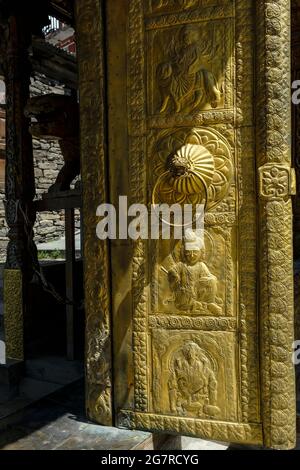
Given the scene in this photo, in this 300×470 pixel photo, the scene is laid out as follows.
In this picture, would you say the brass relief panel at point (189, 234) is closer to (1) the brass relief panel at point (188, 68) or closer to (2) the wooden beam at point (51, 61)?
(1) the brass relief panel at point (188, 68)

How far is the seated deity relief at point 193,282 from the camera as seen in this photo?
2564mm

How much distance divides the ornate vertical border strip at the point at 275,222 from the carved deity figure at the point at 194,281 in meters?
0.28

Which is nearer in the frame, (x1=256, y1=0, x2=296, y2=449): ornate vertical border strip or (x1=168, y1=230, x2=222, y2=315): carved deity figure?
(x1=256, y1=0, x2=296, y2=449): ornate vertical border strip

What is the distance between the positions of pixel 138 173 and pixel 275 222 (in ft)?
2.76

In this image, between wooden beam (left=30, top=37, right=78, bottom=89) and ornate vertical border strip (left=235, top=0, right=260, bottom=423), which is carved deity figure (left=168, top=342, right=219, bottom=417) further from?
wooden beam (left=30, top=37, right=78, bottom=89)

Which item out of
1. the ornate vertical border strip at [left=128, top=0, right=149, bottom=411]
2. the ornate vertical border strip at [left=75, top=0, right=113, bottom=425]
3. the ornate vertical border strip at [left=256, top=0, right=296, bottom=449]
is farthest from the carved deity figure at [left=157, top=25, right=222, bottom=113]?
the ornate vertical border strip at [left=75, top=0, right=113, bottom=425]

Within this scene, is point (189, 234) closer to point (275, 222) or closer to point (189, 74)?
point (275, 222)

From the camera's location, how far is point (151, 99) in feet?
8.64

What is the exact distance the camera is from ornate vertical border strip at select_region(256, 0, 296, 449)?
2.41 metres

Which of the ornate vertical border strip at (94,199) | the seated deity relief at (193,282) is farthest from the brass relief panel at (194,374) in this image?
the ornate vertical border strip at (94,199)

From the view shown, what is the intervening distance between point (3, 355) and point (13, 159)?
1709mm

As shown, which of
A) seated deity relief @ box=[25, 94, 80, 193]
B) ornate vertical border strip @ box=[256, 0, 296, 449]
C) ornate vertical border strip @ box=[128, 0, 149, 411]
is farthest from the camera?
seated deity relief @ box=[25, 94, 80, 193]

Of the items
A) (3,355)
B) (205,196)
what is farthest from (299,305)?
(3,355)

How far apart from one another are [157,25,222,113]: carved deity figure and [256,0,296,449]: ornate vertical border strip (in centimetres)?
27
